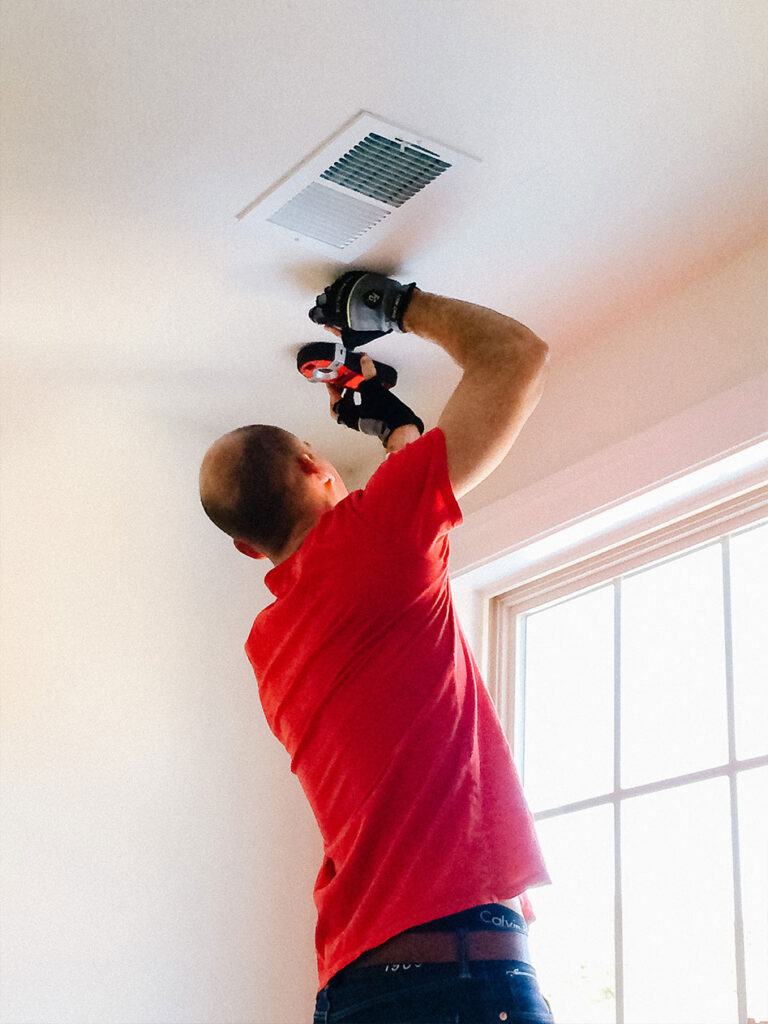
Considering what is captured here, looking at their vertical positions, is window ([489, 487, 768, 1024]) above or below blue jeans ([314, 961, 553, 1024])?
above

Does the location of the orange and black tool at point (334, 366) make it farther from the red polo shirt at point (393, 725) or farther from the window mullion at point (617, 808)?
the red polo shirt at point (393, 725)

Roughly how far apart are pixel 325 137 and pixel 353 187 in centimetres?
13

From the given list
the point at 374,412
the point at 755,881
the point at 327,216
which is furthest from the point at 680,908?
the point at 327,216

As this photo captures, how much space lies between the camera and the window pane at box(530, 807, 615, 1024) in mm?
2357

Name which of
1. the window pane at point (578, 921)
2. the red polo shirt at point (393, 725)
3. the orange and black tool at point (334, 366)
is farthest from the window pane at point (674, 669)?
the red polo shirt at point (393, 725)

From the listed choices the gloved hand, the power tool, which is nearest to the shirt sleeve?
the power tool

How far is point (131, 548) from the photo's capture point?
2953mm

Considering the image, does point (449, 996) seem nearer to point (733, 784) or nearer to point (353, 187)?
point (733, 784)

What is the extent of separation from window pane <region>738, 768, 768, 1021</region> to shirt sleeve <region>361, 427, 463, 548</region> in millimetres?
928

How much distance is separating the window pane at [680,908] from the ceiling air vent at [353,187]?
119cm

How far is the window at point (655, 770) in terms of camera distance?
2182mm

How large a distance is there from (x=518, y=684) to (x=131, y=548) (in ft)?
3.08

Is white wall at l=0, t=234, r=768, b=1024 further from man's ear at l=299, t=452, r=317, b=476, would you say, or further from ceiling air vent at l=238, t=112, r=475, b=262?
man's ear at l=299, t=452, r=317, b=476

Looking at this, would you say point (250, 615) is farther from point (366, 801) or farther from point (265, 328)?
point (366, 801)
